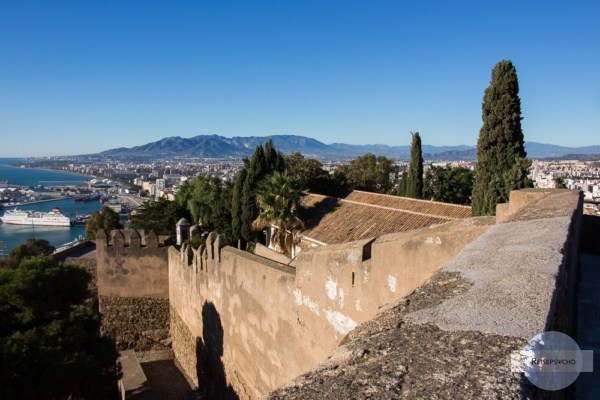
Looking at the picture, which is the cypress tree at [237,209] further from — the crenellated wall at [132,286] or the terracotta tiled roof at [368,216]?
the crenellated wall at [132,286]

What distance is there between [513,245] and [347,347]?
193cm

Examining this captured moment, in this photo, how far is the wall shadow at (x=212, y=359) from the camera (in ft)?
38.4

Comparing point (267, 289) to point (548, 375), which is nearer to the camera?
point (548, 375)

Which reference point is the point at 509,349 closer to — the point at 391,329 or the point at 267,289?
the point at 391,329

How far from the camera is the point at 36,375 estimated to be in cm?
827

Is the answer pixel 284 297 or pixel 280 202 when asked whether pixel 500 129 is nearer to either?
pixel 280 202

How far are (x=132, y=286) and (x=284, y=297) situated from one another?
10.2 meters

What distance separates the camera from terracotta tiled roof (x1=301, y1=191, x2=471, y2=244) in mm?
18922

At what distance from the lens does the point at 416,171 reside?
29.6m

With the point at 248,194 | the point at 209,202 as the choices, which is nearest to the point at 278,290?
the point at 248,194

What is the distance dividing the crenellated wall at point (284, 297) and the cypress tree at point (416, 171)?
18.2 metres

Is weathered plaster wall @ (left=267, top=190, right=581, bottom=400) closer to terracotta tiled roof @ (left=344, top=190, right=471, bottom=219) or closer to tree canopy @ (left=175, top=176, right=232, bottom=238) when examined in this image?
terracotta tiled roof @ (left=344, top=190, right=471, bottom=219)

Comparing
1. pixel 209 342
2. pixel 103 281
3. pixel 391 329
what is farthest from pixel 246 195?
pixel 391 329

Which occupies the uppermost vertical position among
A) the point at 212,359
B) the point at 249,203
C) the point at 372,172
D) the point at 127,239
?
the point at 372,172
